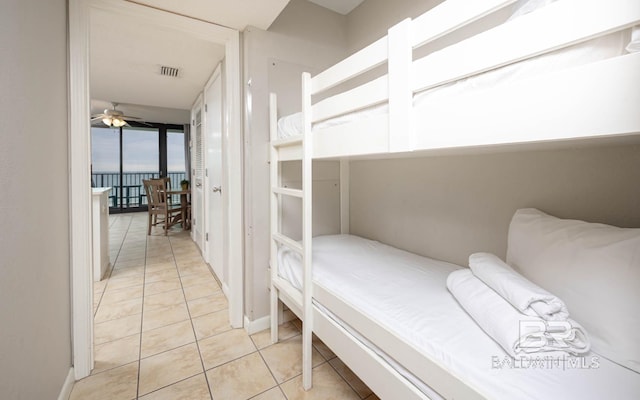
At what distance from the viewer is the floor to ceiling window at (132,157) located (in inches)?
253

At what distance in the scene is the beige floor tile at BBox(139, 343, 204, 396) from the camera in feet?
4.58

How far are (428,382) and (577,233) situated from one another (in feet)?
2.28

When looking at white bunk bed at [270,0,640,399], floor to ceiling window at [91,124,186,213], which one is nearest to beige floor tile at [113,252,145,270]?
white bunk bed at [270,0,640,399]

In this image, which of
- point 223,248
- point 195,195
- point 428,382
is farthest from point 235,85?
point 195,195

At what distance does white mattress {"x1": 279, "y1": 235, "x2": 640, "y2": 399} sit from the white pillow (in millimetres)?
73

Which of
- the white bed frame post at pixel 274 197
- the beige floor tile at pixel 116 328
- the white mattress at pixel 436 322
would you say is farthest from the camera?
the beige floor tile at pixel 116 328

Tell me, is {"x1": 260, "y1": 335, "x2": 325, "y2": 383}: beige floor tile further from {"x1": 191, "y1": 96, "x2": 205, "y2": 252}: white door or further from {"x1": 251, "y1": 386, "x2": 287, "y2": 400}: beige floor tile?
{"x1": 191, "y1": 96, "x2": 205, "y2": 252}: white door

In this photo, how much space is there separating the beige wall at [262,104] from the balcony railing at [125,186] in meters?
5.70

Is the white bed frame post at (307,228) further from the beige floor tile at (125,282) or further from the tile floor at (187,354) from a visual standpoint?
the beige floor tile at (125,282)

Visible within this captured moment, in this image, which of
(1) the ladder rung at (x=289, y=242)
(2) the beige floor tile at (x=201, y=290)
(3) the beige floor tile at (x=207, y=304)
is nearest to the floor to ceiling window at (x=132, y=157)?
(2) the beige floor tile at (x=201, y=290)

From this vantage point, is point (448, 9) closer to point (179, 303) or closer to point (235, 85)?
point (235, 85)

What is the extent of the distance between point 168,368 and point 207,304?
77cm

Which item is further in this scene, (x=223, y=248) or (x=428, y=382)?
(x=223, y=248)

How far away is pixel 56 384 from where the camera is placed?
1194 mm
